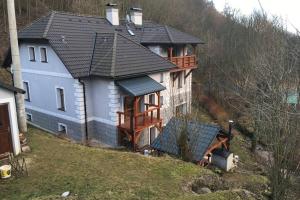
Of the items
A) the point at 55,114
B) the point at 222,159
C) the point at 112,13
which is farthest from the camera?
the point at 112,13

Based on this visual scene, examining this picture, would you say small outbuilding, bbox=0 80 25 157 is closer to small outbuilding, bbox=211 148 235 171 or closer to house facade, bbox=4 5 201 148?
house facade, bbox=4 5 201 148

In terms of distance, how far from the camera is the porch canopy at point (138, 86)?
1551 centimetres

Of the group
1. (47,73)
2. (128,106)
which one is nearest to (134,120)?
(128,106)

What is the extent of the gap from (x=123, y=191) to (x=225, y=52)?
26756mm

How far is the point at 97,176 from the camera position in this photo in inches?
380

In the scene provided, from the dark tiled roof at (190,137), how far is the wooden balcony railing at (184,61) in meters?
8.86

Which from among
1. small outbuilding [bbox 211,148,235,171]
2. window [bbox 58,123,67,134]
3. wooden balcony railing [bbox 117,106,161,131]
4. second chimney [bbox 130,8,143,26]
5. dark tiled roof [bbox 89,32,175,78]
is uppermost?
second chimney [bbox 130,8,143,26]

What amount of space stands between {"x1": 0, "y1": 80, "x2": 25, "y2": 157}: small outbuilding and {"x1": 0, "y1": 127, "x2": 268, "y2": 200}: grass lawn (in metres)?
0.88

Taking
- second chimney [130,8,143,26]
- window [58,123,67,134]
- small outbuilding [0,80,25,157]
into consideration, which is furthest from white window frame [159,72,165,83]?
small outbuilding [0,80,25,157]

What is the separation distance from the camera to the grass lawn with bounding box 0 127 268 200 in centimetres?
843

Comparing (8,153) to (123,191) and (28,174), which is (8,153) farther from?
(123,191)

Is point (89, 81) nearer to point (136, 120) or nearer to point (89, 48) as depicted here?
point (89, 48)

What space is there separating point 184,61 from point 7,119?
51.3 ft

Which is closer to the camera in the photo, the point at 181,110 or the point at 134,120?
the point at 134,120
